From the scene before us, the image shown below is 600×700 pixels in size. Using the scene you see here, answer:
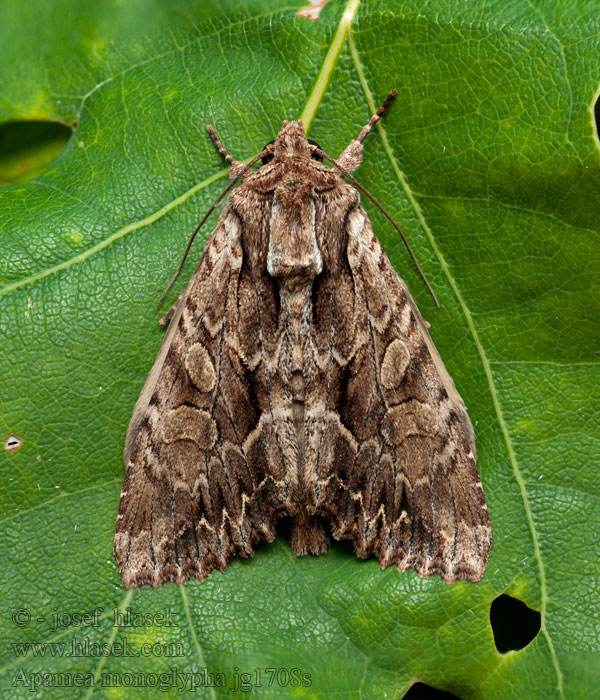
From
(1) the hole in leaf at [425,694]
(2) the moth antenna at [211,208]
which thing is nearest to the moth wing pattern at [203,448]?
(2) the moth antenna at [211,208]

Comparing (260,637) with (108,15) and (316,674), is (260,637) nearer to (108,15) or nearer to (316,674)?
(316,674)

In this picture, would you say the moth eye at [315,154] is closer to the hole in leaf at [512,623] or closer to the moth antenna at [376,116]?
the moth antenna at [376,116]

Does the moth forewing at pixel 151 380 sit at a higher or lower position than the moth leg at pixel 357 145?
lower

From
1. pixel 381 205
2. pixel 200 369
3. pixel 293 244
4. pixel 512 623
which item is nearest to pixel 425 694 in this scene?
pixel 512 623

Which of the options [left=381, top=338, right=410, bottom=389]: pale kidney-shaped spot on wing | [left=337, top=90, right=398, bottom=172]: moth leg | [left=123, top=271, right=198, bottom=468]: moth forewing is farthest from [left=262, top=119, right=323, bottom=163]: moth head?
[left=381, top=338, right=410, bottom=389]: pale kidney-shaped spot on wing

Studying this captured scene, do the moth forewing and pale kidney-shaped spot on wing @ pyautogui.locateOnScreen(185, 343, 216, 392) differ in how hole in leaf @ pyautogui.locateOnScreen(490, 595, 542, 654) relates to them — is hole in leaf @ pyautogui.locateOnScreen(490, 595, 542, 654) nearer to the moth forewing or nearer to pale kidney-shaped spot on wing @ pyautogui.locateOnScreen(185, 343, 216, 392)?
pale kidney-shaped spot on wing @ pyautogui.locateOnScreen(185, 343, 216, 392)

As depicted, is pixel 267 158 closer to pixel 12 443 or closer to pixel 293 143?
pixel 293 143

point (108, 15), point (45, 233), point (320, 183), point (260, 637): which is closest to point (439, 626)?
point (260, 637)
